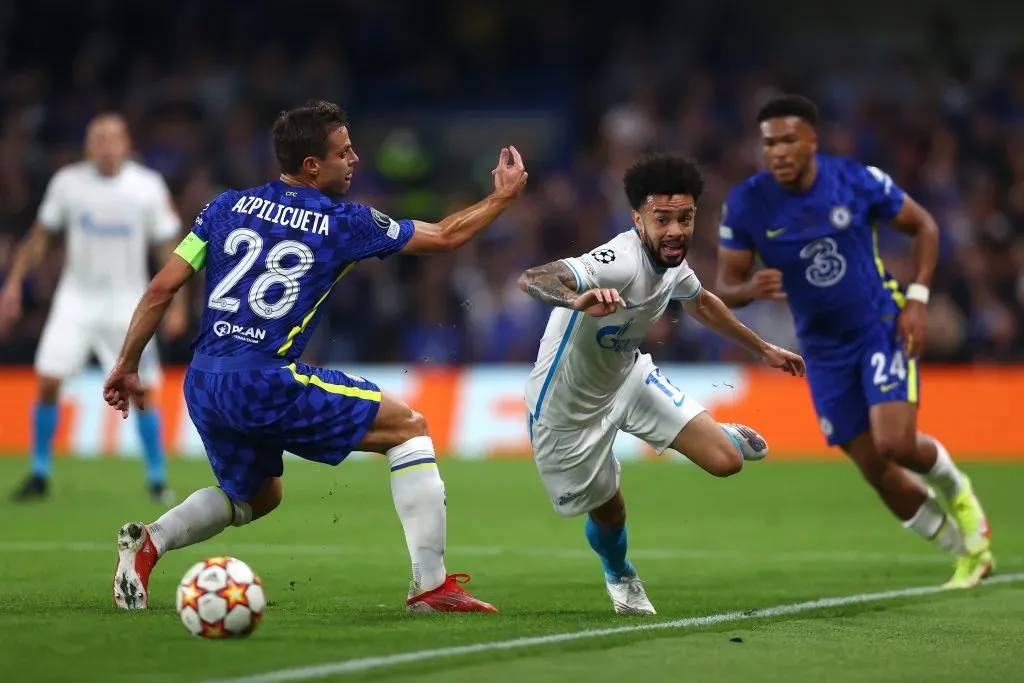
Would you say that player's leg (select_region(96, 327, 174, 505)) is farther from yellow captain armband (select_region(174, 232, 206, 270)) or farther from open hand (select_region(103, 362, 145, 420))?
yellow captain armband (select_region(174, 232, 206, 270))

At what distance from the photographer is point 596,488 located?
764cm

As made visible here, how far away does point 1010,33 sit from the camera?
24.8m

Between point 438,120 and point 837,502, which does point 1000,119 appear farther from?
point 837,502

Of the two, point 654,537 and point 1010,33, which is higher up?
point 1010,33

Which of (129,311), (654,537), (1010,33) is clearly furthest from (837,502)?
(1010,33)

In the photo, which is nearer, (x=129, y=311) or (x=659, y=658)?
(x=659, y=658)

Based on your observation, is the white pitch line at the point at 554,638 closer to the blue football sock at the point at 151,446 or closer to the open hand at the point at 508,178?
the open hand at the point at 508,178

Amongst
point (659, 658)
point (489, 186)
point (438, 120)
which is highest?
point (438, 120)

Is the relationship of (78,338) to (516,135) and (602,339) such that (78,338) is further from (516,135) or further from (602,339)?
(516,135)

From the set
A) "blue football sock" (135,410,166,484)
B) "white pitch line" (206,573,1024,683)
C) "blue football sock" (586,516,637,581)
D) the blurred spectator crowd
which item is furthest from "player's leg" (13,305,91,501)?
"white pitch line" (206,573,1024,683)

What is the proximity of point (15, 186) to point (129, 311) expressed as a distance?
9.27 m

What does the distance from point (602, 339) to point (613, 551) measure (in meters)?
1.05

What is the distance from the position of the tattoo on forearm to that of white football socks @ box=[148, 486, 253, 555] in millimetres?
1759

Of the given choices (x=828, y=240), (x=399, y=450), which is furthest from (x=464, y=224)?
(x=828, y=240)
